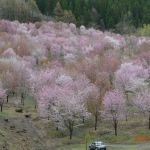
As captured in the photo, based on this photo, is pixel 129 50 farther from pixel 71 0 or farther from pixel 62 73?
pixel 71 0

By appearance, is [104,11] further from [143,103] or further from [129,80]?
[143,103]

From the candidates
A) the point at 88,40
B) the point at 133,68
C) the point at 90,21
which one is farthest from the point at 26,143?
the point at 90,21

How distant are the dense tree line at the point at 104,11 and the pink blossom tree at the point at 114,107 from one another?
108167 millimetres

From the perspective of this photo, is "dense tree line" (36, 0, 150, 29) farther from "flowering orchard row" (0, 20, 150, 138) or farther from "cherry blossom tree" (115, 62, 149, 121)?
"cherry blossom tree" (115, 62, 149, 121)

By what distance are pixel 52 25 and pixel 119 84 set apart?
7988cm

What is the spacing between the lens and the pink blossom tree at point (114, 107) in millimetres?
71938

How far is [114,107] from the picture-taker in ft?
240

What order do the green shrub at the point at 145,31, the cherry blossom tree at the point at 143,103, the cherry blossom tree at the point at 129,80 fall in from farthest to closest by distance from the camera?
the green shrub at the point at 145,31 → the cherry blossom tree at the point at 129,80 → the cherry blossom tree at the point at 143,103

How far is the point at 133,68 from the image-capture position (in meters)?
101

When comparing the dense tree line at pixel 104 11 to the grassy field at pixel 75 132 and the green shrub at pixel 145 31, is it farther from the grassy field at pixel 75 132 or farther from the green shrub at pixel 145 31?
the grassy field at pixel 75 132

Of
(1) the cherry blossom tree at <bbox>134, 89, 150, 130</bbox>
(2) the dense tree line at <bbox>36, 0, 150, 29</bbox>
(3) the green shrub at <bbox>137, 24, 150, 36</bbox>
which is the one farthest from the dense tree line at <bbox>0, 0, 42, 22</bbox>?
(1) the cherry blossom tree at <bbox>134, 89, 150, 130</bbox>

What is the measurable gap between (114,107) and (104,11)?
122490 millimetres

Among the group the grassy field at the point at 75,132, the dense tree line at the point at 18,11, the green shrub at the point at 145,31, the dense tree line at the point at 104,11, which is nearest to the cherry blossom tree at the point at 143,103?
the grassy field at the point at 75,132

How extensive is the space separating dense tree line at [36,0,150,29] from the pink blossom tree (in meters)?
108
